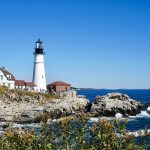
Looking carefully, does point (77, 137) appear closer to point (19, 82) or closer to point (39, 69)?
point (39, 69)

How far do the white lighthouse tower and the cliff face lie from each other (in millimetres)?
12444

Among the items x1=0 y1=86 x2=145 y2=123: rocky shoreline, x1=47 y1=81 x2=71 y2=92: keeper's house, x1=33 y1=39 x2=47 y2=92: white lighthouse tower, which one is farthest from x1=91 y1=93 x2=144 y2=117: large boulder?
x1=47 y1=81 x2=71 y2=92: keeper's house

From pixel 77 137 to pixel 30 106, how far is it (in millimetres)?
51528

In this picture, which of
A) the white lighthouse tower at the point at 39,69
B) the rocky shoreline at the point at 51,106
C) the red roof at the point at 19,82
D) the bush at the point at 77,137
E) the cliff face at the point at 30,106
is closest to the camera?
the bush at the point at 77,137

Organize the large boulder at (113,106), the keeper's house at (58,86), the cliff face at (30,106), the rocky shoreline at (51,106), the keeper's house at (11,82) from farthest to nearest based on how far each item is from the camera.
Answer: the keeper's house at (58,86) < the keeper's house at (11,82) < the large boulder at (113,106) < the rocky shoreline at (51,106) < the cliff face at (30,106)

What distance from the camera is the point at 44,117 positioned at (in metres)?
10.4

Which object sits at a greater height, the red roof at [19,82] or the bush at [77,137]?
the red roof at [19,82]

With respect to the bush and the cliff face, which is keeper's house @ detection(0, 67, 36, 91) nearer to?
the cliff face

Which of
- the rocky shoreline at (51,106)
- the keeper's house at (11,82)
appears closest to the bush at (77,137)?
the rocky shoreline at (51,106)

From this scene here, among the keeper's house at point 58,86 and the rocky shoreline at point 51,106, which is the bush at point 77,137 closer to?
the rocky shoreline at point 51,106

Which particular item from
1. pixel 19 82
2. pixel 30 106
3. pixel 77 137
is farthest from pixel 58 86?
pixel 77 137

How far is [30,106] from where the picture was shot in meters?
61.7

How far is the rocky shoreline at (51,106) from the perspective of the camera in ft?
184

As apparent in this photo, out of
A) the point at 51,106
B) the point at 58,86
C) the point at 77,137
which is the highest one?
the point at 58,86
